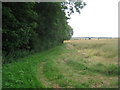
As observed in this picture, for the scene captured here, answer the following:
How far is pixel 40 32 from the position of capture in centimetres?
1969

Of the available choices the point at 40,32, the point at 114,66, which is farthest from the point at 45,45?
the point at 114,66

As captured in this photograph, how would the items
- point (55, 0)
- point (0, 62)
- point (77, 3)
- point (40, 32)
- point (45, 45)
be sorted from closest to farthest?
point (0, 62), point (55, 0), point (40, 32), point (45, 45), point (77, 3)

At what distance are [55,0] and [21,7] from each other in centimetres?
459

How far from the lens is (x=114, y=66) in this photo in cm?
1020

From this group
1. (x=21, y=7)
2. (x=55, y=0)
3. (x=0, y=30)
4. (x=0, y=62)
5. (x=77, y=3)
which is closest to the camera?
(x=0, y=62)

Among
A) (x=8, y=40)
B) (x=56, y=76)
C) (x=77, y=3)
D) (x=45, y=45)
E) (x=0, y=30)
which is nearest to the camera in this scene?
(x=56, y=76)

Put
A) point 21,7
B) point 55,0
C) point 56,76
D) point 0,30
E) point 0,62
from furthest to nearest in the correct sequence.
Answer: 1. point 55,0
2. point 21,7
3. point 0,30
4. point 0,62
5. point 56,76

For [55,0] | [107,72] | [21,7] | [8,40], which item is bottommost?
[107,72]

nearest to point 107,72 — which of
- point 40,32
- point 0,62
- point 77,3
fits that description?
point 0,62

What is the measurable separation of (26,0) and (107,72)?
256 inches

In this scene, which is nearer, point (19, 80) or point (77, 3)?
point (19, 80)

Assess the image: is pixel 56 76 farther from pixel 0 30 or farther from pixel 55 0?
pixel 55 0

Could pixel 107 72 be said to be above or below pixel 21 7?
below

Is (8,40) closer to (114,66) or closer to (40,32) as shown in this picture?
(114,66)
